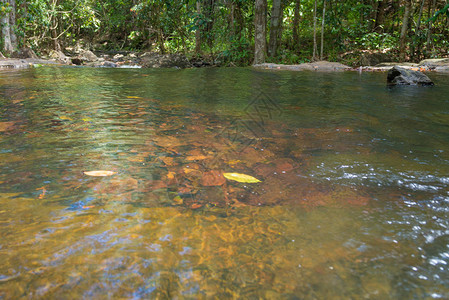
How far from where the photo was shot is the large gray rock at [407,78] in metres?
6.21

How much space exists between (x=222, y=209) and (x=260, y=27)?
11.0 m

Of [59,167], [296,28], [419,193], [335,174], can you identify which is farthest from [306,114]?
A: [296,28]

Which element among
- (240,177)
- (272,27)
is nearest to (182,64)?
(272,27)

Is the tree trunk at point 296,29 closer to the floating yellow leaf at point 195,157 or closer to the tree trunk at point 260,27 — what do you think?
the tree trunk at point 260,27

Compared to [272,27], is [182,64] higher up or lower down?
lower down

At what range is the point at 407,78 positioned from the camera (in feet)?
20.7

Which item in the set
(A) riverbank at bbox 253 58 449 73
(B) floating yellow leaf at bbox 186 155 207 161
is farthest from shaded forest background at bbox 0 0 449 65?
(B) floating yellow leaf at bbox 186 155 207 161

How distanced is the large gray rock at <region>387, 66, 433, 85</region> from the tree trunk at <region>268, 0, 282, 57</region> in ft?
23.9

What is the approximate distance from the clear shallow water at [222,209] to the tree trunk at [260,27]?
9208 millimetres

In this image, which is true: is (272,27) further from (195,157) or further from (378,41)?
(195,157)

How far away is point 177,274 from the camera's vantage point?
3.36ft

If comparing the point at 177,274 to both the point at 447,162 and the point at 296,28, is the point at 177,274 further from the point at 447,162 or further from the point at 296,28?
the point at 296,28

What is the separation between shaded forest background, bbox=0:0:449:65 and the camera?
12.1m

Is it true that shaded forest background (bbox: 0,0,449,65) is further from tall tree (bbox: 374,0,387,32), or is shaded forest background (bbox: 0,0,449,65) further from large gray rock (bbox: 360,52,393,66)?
large gray rock (bbox: 360,52,393,66)
